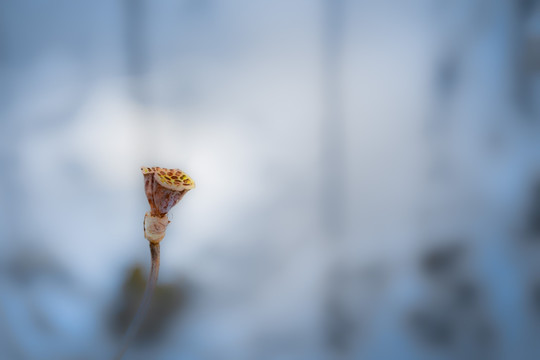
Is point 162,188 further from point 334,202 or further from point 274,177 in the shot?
point 334,202

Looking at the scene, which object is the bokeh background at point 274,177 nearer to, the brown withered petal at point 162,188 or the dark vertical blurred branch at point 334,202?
the dark vertical blurred branch at point 334,202

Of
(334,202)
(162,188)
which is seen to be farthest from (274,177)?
(162,188)

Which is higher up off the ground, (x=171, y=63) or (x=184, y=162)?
(x=171, y=63)

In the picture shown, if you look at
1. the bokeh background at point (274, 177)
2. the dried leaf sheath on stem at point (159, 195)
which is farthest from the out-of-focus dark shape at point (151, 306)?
the dried leaf sheath on stem at point (159, 195)

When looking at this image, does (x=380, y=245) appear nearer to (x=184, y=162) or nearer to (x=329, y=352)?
(x=329, y=352)

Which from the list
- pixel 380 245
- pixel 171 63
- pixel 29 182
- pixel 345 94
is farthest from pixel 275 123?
pixel 29 182

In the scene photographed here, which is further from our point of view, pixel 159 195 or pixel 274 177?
pixel 274 177

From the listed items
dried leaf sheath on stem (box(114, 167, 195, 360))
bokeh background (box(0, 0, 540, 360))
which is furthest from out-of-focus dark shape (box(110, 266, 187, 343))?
dried leaf sheath on stem (box(114, 167, 195, 360))

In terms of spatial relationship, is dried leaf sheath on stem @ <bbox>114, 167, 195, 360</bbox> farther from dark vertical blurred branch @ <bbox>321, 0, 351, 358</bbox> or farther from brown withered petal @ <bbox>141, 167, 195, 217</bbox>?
dark vertical blurred branch @ <bbox>321, 0, 351, 358</bbox>
